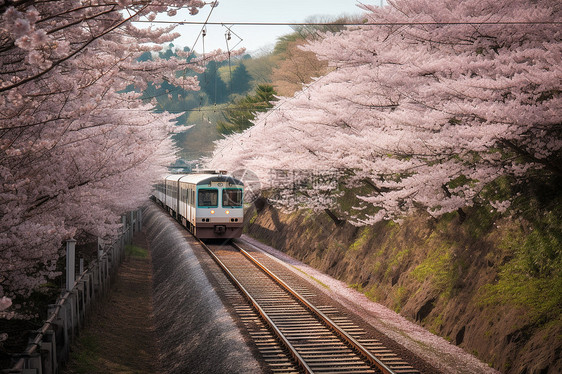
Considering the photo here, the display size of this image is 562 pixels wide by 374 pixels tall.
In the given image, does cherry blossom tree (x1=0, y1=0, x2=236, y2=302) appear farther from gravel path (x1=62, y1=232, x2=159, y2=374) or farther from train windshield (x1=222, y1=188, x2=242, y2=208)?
train windshield (x1=222, y1=188, x2=242, y2=208)

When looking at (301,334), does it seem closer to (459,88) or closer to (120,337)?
(120,337)

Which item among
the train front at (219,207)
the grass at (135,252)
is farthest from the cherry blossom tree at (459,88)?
the grass at (135,252)

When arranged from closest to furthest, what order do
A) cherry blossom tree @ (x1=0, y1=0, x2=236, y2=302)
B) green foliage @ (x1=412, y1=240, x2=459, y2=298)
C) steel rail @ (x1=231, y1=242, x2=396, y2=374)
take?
1. cherry blossom tree @ (x1=0, y1=0, x2=236, y2=302)
2. steel rail @ (x1=231, y1=242, x2=396, y2=374)
3. green foliage @ (x1=412, y1=240, x2=459, y2=298)

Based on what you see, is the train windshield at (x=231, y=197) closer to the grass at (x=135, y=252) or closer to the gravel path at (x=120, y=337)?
the grass at (x=135, y=252)

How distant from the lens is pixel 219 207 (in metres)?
24.9

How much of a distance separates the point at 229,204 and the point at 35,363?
18.2 meters

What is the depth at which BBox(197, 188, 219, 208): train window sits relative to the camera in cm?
2473

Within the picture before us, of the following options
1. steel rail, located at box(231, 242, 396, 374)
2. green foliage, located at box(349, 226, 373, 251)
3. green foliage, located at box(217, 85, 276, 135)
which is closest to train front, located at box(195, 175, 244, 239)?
steel rail, located at box(231, 242, 396, 374)

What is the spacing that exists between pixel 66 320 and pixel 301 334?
14.4ft

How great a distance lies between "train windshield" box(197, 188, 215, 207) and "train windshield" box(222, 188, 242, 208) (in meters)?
0.42

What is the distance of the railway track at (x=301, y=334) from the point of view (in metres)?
9.08

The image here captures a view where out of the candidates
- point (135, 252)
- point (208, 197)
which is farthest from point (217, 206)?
point (135, 252)

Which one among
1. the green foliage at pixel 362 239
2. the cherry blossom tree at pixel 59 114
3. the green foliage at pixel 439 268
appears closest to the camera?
the cherry blossom tree at pixel 59 114

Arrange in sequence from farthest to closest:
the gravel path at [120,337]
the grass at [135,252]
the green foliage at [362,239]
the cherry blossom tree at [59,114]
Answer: the grass at [135,252]
the green foliage at [362,239]
the gravel path at [120,337]
the cherry blossom tree at [59,114]
